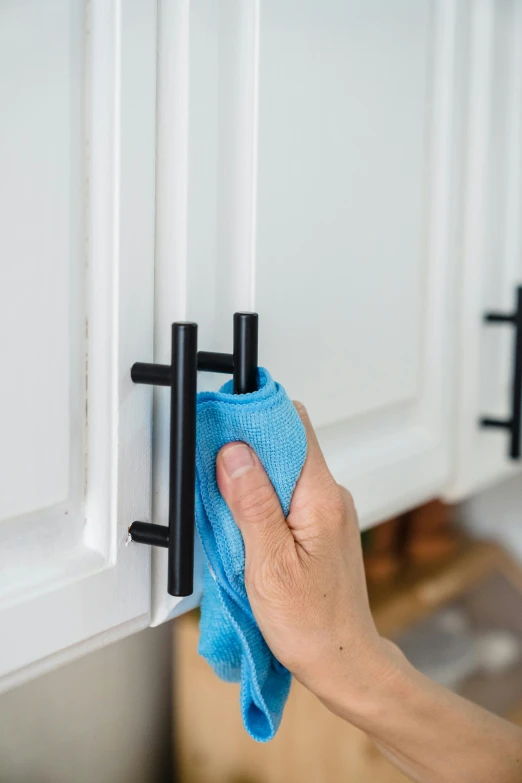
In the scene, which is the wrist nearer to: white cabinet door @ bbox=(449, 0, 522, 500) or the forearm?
the forearm

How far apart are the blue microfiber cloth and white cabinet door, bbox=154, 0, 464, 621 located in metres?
0.03

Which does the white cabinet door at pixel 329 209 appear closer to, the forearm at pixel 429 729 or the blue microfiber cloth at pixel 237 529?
the blue microfiber cloth at pixel 237 529

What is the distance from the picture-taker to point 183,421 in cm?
43

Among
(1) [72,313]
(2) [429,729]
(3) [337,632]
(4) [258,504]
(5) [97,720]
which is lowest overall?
(5) [97,720]

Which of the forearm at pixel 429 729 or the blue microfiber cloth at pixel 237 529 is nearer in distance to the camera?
the blue microfiber cloth at pixel 237 529

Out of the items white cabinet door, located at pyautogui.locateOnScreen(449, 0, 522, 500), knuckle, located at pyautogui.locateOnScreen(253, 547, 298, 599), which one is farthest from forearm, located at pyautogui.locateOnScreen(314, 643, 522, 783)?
white cabinet door, located at pyautogui.locateOnScreen(449, 0, 522, 500)

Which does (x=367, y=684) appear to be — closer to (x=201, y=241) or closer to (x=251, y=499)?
(x=251, y=499)

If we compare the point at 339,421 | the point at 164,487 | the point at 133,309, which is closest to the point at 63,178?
the point at 133,309

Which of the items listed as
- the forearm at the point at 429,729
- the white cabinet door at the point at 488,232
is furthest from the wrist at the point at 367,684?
the white cabinet door at the point at 488,232

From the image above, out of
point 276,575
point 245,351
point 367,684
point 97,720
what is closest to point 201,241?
point 245,351

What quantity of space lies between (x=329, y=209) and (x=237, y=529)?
0.83 ft

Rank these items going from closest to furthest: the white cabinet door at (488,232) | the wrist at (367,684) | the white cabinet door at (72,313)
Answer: the white cabinet door at (72,313) < the wrist at (367,684) < the white cabinet door at (488,232)

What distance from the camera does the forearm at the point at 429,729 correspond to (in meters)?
0.59

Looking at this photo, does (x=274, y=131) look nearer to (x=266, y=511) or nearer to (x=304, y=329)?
(x=304, y=329)
